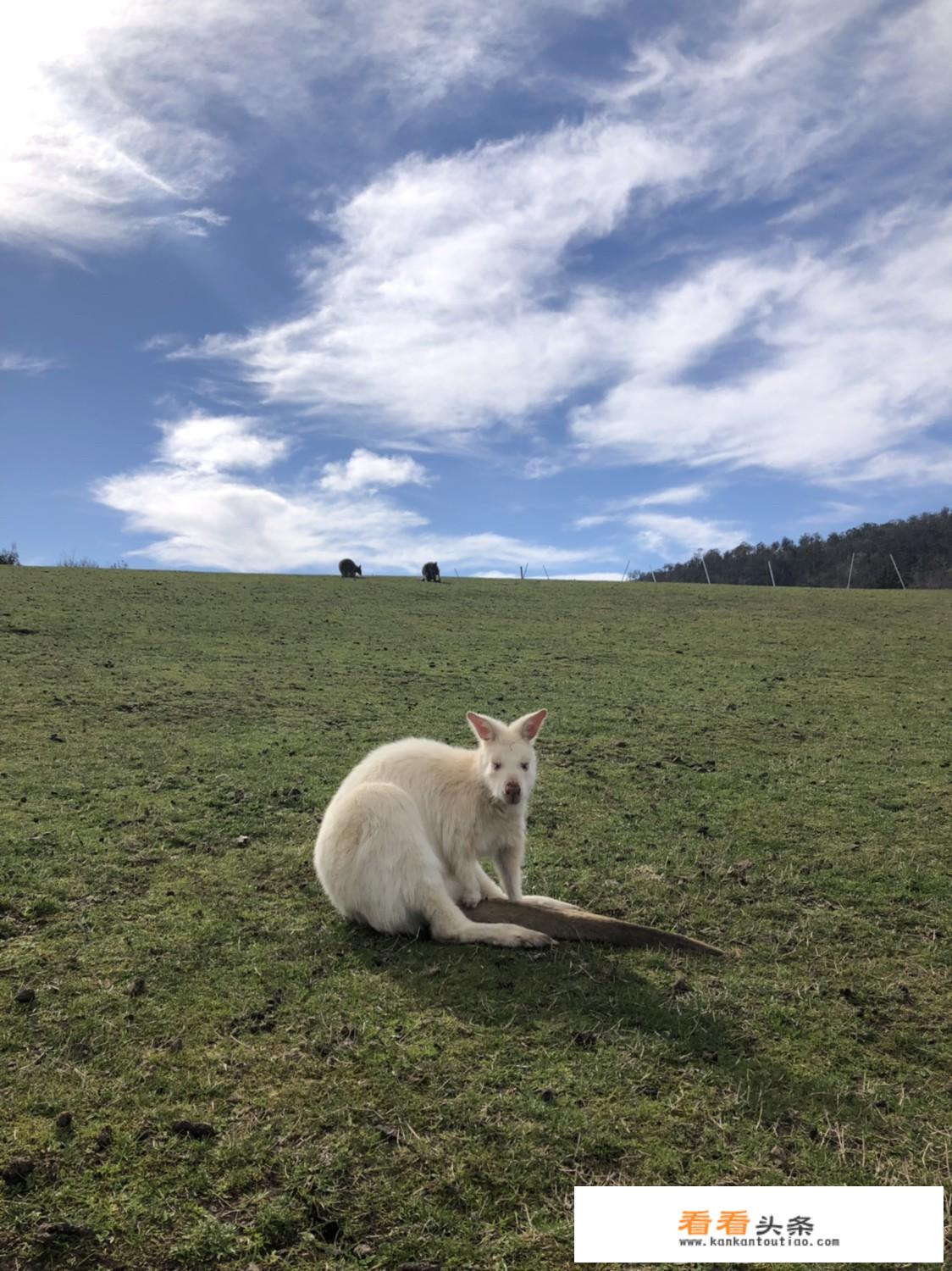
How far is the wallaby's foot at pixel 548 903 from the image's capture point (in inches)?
207

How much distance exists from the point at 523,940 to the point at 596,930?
1.56 ft

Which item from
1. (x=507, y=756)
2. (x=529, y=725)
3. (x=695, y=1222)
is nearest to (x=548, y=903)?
(x=507, y=756)

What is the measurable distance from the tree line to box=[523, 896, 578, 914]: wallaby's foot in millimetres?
39365

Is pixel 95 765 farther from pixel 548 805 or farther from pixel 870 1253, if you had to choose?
pixel 870 1253

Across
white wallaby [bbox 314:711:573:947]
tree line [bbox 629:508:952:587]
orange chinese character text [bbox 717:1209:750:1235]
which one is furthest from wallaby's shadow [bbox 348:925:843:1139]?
tree line [bbox 629:508:952:587]

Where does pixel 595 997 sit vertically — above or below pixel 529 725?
below

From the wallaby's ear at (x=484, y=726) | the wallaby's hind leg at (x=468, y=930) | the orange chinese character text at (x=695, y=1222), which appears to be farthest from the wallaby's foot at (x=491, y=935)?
the orange chinese character text at (x=695, y=1222)

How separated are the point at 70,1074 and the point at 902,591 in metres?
33.4

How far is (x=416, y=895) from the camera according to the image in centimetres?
501

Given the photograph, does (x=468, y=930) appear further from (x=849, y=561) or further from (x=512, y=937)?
(x=849, y=561)

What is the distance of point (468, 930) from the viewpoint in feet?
16.3

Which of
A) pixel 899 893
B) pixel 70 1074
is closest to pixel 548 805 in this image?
pixel 899 893

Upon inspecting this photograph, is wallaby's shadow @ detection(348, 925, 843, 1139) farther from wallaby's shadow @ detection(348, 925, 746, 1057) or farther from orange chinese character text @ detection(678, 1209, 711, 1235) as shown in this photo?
orange chinese character text @ detection(678, 1209, 711, 1235)

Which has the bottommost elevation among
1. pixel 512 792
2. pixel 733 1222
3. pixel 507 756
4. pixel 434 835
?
pixel 733 1222
